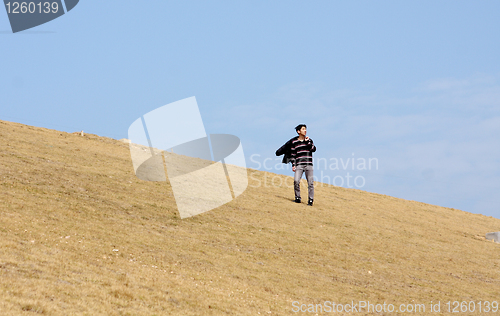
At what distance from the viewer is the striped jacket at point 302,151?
23.4 m

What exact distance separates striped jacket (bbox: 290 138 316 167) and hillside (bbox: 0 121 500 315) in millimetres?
2281

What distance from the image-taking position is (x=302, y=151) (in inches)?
923

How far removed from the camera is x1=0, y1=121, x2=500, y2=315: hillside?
950cm

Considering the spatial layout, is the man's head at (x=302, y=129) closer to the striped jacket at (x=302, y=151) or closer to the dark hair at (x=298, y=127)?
the dark hair at (x=298, y=127)

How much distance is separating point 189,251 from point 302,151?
10946mm

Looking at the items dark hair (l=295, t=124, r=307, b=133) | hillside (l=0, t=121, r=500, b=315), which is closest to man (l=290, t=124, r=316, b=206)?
dark hair (l=295, t=124, r=307, b=133)

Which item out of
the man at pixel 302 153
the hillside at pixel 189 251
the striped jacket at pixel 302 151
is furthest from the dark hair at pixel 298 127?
the hillside at pixel 189 251

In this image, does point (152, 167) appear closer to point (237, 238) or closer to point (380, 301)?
point (237, 238)

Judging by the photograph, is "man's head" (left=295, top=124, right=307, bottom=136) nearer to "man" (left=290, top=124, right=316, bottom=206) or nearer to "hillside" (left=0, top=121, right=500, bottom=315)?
"man" (left=290, top=124, right=316, bottom=206)

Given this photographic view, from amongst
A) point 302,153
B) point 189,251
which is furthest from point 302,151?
point 189,251

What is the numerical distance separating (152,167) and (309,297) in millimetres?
17141

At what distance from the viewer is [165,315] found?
8.73 m

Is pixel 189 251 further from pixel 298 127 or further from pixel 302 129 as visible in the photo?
pixel 298 127

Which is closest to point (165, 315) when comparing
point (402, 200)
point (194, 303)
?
point (194, 303)
